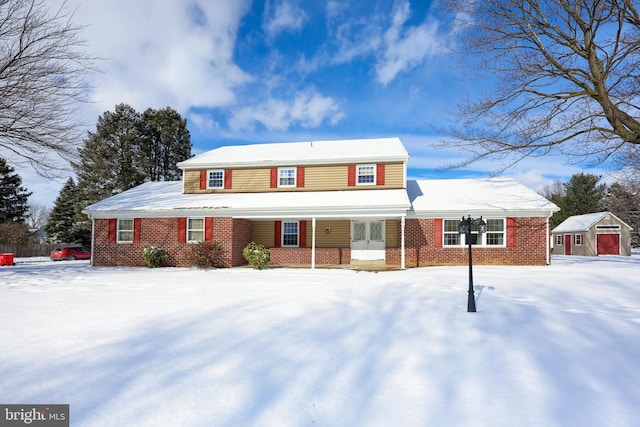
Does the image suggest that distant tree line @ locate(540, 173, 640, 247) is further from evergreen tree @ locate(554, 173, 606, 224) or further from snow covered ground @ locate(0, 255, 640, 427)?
snow covered ground @ locate(0, 255, 640, 427)

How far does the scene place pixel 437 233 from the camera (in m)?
17.5

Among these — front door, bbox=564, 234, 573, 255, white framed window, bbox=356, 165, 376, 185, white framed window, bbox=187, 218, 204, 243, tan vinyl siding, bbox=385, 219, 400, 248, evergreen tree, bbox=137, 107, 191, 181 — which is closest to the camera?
white framed window, bbox=187, 218, 204, 243

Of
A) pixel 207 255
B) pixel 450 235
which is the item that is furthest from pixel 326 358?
pixel 450 235

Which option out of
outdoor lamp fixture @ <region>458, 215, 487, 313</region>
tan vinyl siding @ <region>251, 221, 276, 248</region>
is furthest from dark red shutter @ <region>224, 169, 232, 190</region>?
outdoor lamp fixture @ <region>458, 215, 487, 313</region>

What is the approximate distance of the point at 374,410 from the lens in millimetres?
3721

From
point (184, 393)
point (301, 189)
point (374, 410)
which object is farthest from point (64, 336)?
point (301, 189)

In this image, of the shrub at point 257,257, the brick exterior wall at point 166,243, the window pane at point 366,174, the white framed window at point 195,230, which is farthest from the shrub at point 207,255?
the window pane at point 366,174

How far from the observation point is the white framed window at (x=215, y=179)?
20438mm

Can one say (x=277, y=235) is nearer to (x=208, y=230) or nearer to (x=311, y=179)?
(x=311, y=179)

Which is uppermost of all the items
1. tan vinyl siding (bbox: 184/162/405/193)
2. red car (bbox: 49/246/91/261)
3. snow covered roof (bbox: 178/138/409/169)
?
snow covered roof (bbox: 178/138/409/169)

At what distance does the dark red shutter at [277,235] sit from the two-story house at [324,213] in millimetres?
53

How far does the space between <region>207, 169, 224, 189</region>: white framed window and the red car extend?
14.5 m

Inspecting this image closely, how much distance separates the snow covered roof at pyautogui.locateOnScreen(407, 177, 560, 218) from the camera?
1700cm

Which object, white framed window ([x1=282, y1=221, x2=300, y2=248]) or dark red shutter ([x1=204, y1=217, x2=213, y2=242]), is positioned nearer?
dark red shutter ([x1=204, y1=217, x2=213, y2=242])
